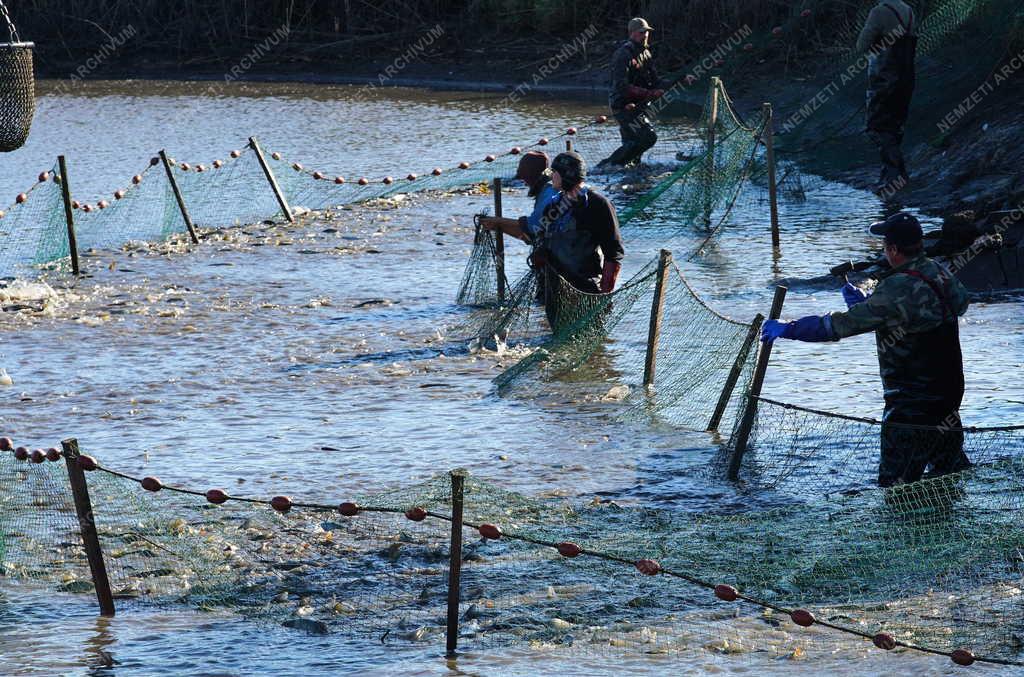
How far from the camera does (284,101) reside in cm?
2862

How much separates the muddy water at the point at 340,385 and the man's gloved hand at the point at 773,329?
102 cm

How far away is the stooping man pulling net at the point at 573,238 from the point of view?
9906 mm

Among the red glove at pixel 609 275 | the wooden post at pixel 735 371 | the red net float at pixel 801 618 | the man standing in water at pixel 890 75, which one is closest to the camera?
the red net float at pixel 801 618

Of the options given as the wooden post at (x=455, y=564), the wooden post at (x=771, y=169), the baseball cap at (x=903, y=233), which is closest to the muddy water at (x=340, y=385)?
the wooden post at (x=455, y=564)

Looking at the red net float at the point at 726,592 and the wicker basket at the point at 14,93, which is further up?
the wicker basket at the point at 14,93

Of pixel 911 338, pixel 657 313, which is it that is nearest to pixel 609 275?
pixel 657 313

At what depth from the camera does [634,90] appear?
1756 cm

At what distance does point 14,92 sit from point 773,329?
18.9 feet

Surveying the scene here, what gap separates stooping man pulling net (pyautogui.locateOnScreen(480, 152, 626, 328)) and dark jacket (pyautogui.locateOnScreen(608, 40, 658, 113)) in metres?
7.54

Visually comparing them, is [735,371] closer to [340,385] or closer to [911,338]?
[911,338]

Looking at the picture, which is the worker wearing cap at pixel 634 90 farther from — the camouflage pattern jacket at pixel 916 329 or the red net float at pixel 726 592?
the red net float at pixel 726 592

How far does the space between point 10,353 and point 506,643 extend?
650 cm

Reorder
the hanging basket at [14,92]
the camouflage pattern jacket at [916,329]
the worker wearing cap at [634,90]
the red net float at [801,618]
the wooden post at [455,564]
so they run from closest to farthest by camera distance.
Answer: the red net float at [801,618], the wooden post at [455,564], the camouflage pattern jacket at [916,329], the hanging basket at [14,92], the worker wearing cap at [634,90]

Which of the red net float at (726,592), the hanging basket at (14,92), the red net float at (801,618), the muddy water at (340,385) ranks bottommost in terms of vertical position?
the muddy water at (340,385)
